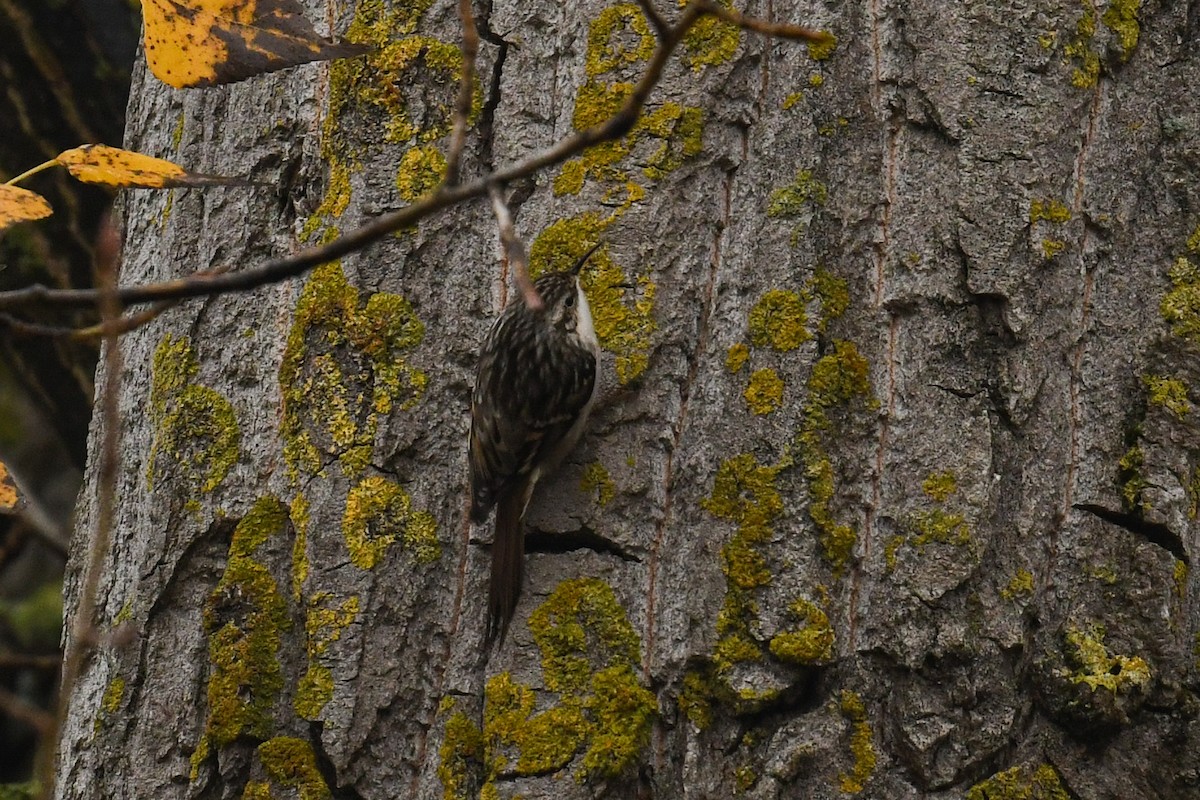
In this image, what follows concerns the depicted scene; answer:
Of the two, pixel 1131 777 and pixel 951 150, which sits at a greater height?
pixel 951 150

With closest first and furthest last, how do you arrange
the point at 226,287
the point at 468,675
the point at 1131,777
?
the point at 226,287 < the point at 1131,777 < the point at 468,675

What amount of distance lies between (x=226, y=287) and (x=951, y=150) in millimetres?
1501

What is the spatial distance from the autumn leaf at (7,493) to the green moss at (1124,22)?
6.34 feet

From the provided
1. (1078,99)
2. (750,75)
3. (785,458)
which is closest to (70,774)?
(785,458)

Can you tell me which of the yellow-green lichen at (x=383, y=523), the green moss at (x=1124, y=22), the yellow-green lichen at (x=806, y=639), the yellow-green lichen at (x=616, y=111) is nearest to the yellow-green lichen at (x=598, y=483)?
the yellow-green lichen at (x=383, y=523)

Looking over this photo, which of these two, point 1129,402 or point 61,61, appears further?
point 61,61

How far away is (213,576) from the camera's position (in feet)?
7.87

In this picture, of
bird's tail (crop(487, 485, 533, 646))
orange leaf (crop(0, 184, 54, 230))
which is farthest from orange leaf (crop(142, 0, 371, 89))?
bird's tail (crop(487, 485, 533, 646))

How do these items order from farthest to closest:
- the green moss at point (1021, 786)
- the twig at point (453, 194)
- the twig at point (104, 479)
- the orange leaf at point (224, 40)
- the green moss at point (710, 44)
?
the green moss at point (710, 44) < the green moss at point (1021, 786) < the orange leaf at point (224, 40) < the twig at point (453, 194) < the twig at point (104, 479)

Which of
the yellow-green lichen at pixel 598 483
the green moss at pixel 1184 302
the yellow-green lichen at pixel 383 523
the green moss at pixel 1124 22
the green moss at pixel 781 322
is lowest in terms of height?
the yellow-green lichen at pixel 383 523

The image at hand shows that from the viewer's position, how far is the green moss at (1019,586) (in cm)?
214

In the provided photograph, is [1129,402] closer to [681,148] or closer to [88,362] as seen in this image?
[681,148]

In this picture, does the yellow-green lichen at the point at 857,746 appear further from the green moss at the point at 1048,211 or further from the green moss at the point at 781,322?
the green moss at the point at 1048,211

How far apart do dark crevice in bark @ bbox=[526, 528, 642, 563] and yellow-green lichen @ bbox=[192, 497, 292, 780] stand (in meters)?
0.44
